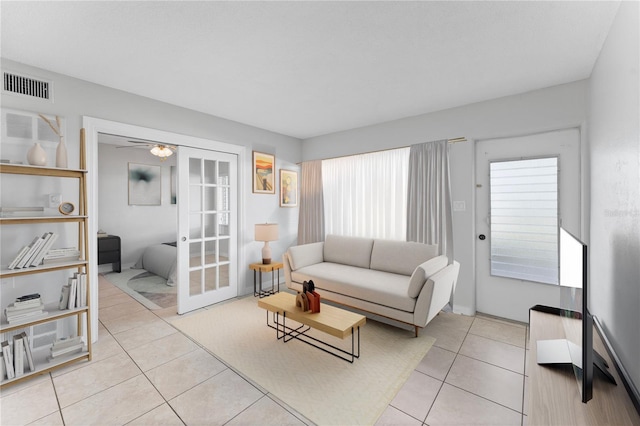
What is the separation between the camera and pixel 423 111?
3598mm

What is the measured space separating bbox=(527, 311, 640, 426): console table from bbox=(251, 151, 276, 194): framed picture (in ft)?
12.6

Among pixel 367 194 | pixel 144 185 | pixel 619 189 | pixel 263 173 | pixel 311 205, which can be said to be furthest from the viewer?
pixel 144 185

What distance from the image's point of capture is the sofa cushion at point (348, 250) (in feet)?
13.2

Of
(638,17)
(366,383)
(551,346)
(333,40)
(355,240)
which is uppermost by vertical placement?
(333,40)

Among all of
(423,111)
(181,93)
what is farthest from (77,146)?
(423,111)

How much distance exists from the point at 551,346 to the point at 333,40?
7.74 ft

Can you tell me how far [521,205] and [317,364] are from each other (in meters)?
2.80

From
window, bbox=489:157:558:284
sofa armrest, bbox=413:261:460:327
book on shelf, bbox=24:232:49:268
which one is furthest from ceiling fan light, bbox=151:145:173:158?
window, bbox=489:157:558:284

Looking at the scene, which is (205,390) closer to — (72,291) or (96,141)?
(72,291)

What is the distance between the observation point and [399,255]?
3660 mm

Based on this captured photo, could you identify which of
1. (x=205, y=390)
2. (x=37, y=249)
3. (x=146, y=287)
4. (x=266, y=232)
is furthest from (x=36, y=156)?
(x=146, y=287)

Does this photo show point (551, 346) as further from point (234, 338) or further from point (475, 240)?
point (234, 338)

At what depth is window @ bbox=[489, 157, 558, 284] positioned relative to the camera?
2953 millimetres

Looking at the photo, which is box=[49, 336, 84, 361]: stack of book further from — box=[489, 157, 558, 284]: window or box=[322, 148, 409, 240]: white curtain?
box=[489, 157, 558, 284]: window
